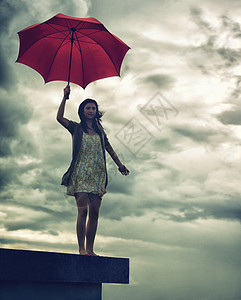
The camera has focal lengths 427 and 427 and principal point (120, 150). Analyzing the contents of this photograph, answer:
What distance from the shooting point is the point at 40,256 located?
5.37 metres

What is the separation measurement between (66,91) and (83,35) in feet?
3.49

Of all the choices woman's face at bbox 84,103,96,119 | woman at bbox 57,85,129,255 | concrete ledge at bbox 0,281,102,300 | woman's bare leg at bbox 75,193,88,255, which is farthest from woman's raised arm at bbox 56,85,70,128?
concrete ledge at bbox 0,281,102,300

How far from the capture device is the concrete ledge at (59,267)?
516cm

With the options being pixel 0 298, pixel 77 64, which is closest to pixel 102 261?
pixel 0 298

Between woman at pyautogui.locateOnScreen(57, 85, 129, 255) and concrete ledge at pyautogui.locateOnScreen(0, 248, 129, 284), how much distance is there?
37 cm

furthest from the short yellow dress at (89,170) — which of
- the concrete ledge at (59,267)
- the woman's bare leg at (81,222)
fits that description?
the concrete ledge at (59,267)

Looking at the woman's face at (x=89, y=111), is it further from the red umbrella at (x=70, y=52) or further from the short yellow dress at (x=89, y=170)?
the red umbrella at (x=70, y=52)

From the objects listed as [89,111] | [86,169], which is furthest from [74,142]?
[89,111]

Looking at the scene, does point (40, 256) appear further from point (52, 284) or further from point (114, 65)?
point (114, 65)

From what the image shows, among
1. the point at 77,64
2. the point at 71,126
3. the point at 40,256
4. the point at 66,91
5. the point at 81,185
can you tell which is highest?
the point at 77,64

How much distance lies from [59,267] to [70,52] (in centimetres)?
327

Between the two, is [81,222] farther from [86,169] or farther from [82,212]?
[86,169]

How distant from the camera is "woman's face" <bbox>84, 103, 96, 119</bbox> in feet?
21.9

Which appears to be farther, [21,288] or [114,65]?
[114,65]
